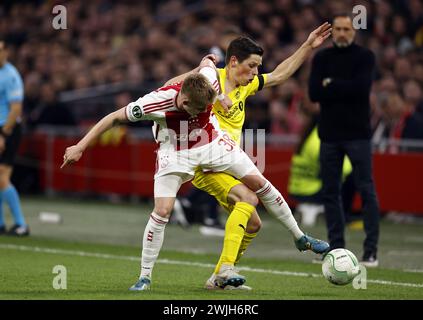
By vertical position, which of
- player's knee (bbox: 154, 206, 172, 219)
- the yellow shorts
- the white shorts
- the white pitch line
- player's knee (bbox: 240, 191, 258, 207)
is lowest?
the white pitch line

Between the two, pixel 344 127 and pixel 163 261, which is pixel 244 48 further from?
pixel 163 261

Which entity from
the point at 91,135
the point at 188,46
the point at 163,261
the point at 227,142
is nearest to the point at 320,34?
the point at 227,142

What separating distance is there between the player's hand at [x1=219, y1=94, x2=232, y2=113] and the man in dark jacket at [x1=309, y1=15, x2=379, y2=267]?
2169 millimetres

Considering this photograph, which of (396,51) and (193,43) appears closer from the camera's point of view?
(396,51)

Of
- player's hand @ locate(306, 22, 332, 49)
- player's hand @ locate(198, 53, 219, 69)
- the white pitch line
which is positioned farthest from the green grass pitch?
player's hand @ locate(306, 22, 332, 49)

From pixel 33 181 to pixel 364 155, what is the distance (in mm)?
11196

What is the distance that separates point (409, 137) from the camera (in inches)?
651

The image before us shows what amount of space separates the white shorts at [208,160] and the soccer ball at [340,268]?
964 mm

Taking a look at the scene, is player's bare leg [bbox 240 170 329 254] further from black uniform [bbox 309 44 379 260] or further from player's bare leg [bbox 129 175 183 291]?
black uniform [bbox 309 44 379 260]

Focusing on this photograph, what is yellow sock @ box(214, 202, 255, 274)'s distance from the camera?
8.70m

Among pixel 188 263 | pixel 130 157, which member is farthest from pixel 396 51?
pixel 188 263

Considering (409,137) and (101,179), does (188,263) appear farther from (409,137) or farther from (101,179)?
(101,179)

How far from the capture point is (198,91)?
8266mm

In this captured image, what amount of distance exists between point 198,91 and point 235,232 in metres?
1.27
